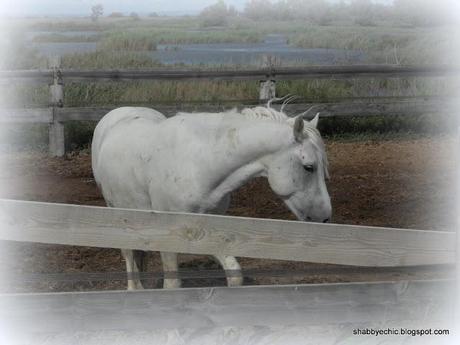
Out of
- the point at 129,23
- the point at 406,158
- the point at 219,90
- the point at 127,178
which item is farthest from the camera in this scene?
the point at 129,23

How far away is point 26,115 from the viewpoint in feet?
38.5

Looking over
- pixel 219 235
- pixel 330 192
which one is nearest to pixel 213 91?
pixel 330 192

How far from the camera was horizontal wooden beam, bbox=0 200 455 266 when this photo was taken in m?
4.14

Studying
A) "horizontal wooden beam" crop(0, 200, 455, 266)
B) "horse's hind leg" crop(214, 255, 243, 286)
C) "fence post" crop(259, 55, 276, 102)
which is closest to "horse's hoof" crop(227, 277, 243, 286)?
"horse's hind leg" crop(214, 255, 243, 286)

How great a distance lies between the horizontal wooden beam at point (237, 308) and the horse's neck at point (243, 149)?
1186mm

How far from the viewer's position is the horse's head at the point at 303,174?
5043 millimetres

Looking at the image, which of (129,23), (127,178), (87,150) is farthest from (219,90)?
(129,23)

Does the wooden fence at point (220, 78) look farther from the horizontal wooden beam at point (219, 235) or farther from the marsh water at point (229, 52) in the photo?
the horizontal wooden beam at point (219, 235)

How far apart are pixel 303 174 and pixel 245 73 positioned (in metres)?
7.72

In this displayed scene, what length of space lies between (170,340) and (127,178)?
1.72 metres

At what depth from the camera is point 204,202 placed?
17.4 ft

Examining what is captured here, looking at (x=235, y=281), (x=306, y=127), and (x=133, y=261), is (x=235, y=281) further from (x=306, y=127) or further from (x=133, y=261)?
(x=133, y=261)

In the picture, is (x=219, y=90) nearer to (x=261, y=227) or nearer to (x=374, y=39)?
(x=261, y=227)

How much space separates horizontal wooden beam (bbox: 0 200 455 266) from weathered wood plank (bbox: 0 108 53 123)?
7.86 metres
